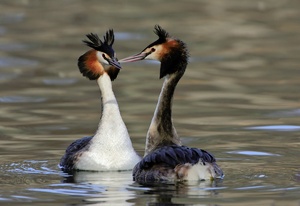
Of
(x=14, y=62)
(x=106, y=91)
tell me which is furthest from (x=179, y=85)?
(x=106, y=91)

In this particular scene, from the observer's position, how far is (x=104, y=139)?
11773mm

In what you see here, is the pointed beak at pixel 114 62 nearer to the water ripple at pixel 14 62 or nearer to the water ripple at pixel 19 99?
the water ripple at pixel 19 99

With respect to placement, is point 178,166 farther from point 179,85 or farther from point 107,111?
point 179,85

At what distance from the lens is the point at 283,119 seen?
14.4 meters

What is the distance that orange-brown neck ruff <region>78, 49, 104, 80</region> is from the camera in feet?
39.4

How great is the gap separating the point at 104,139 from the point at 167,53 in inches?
44.2

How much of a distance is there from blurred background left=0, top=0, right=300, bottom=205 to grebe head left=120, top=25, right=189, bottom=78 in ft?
3.76

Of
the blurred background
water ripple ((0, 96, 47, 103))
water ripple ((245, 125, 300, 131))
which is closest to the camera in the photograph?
the blurred background

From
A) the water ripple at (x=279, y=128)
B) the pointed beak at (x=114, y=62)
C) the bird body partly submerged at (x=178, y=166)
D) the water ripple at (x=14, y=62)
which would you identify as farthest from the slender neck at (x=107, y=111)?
the water ripple at (x=14, y=62)

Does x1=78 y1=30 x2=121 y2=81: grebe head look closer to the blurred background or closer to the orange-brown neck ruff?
the orange-brown neck ruff

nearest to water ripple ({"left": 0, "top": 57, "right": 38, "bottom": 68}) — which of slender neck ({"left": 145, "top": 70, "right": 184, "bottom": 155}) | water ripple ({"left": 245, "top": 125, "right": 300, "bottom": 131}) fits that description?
water ripple ({"left": 245, "top": 125, "right": 300, "bottom": 131})

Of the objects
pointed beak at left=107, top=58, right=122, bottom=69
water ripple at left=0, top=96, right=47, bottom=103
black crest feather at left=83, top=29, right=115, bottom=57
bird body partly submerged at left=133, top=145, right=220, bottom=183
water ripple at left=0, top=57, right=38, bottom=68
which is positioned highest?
water ripple at left=0, top=57, right=38, bottom=68

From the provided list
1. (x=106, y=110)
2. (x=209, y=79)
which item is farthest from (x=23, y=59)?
(x=106, y=110)

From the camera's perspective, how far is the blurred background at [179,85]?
1180 cm
